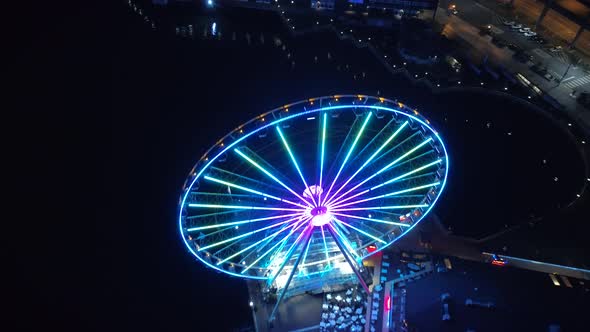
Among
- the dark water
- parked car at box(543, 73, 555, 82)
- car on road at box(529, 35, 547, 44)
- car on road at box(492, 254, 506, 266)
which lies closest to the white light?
the dark water

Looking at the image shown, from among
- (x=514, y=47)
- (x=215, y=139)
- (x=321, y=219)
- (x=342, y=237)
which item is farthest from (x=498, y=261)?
(x=514, y=47)

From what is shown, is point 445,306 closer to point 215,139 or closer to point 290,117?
point 290,117

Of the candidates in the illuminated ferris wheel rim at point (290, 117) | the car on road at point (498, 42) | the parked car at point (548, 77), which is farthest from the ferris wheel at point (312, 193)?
the car on road at point (498, 42)

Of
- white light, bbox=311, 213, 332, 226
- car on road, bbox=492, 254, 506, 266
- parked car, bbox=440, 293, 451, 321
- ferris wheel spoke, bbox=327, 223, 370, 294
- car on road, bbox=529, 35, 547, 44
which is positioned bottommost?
parked car, bbox=440, 293, 451, 321

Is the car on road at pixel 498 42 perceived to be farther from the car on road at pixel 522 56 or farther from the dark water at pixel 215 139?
the dark water at pixel 215 139

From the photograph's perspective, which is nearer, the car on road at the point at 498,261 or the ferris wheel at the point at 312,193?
the ferris wheel at the point at 312,193

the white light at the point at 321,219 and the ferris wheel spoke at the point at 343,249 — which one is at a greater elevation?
the white light at the point at 321,219

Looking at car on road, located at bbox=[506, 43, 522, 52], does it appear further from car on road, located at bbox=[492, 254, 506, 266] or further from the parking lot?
the parking lot
